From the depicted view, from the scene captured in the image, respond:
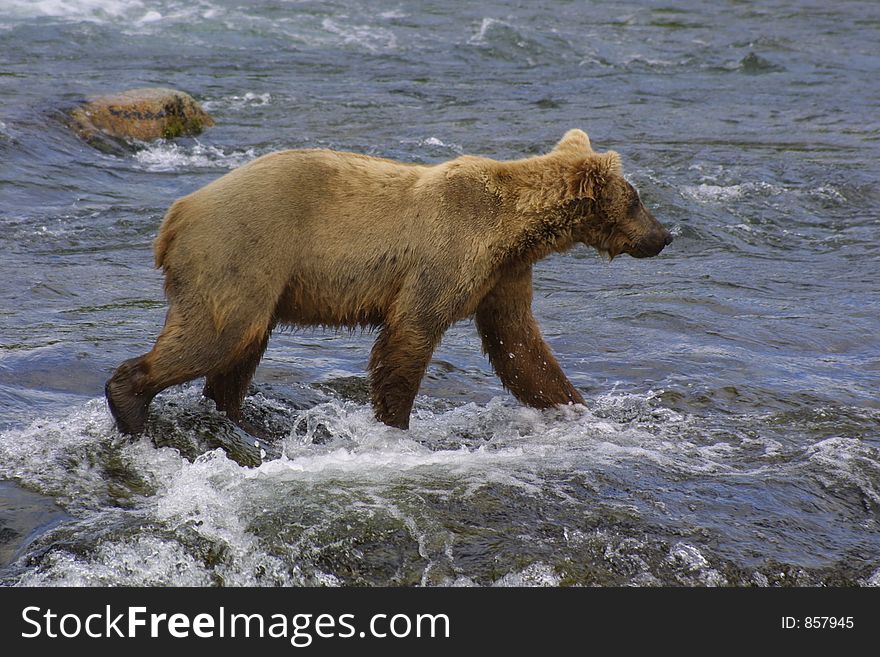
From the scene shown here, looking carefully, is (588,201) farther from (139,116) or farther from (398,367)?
(139,116)

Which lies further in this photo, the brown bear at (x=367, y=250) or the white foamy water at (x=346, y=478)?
the brown bear at (x=367, y=250)

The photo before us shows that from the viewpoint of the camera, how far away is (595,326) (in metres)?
7.77

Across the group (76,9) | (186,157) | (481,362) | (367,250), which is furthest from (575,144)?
(76,9)

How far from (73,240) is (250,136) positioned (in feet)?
11.8

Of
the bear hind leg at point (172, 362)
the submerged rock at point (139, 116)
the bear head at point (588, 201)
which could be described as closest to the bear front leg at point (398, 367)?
the bear hind leg at point (172, 362)

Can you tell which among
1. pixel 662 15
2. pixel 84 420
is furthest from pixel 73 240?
pixel 662 15

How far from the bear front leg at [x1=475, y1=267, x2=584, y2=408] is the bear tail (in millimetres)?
1494

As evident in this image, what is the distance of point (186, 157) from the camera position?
11117mm

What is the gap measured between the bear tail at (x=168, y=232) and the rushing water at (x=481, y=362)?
80 cm

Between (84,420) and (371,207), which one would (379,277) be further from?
(84,420)

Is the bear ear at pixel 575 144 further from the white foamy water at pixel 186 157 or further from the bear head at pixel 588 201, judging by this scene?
the white foamy water at pixel 186 157

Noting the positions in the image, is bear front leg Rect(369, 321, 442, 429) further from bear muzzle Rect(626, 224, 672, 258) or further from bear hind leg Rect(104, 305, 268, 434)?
bear muzzle Rect(626, 224, 672, 258)

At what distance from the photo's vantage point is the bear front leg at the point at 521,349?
6.03m
